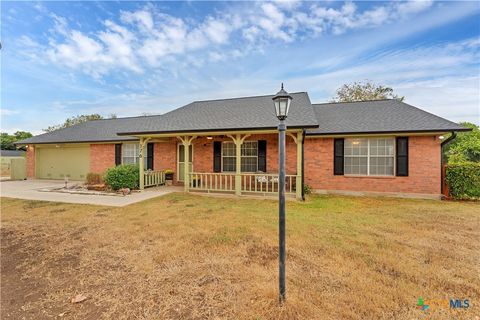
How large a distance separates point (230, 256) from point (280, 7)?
11057 mm

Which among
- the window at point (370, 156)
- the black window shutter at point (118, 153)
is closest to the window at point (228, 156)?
the window at point (370, 156)

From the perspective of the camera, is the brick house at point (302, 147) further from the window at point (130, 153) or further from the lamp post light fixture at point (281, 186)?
the lamp post light fixture at point (281, 186)

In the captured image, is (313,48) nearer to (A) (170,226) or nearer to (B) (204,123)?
(B) (204,123)

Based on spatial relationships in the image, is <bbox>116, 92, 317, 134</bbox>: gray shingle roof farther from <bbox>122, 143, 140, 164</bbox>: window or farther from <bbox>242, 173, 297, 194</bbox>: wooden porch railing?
<bbox>122, 143, 140, 164</bbox>: window

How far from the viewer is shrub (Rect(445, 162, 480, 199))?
841 cm

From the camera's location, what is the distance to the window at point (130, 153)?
1346 cm

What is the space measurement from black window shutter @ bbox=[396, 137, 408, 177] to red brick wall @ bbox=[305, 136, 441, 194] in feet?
0.61

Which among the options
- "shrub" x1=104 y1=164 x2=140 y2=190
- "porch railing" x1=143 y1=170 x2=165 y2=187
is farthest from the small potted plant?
"shrub" x1=104 y1=164 x2=140 y2=190

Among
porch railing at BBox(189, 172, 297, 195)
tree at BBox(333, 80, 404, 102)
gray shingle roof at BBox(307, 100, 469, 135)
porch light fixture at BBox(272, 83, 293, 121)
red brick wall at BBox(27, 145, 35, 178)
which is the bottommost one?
porch railing at BBox(189, 172, 297, 195)

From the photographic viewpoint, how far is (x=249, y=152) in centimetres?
1113

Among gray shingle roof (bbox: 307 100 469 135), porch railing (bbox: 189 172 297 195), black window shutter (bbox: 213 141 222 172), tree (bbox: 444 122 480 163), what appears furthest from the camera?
tree (bbox: 444 122 480 163)

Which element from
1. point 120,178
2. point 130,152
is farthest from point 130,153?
point 120,178

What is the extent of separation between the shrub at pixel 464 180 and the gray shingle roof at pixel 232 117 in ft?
20.6

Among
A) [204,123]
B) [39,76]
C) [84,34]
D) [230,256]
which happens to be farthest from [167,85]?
[230,256]
